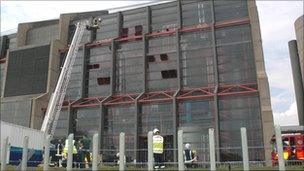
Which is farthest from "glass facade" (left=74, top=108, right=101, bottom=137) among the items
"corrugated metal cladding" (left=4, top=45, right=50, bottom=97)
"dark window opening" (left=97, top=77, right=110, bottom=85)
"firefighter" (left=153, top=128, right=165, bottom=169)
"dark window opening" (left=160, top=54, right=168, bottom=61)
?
"firefighter" (left=153, top=128, right=165, bottom=169)

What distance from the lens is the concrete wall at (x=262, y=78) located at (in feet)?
139

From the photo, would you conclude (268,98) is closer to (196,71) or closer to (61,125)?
(196,71)

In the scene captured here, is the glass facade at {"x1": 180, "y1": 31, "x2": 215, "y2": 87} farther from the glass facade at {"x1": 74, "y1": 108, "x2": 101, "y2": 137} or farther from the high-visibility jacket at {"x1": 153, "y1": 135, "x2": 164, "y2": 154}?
the high-visibility jacket at {"x1": 153, "y1": 135, "x2": 164, "y2": 154}

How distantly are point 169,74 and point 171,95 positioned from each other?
334cm

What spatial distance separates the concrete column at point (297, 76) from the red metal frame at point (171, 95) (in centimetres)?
2351

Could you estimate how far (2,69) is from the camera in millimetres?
62188

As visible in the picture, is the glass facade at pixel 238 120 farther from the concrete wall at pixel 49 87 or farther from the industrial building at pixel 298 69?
the concrete wall at pixel 49 87

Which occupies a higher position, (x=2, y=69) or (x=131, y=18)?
(x=131, y=18)

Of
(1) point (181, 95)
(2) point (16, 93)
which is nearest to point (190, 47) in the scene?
(1) point (181, 95)

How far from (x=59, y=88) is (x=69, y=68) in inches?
188

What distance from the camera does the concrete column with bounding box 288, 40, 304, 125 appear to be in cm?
6569

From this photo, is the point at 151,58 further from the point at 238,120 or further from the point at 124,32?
the point at 238,120

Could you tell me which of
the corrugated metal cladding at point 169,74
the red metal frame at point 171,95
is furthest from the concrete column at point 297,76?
the corrugated metal cladding at point 169,74

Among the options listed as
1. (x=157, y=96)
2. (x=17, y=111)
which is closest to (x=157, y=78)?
(x=157, y=96)
